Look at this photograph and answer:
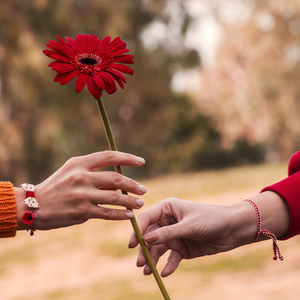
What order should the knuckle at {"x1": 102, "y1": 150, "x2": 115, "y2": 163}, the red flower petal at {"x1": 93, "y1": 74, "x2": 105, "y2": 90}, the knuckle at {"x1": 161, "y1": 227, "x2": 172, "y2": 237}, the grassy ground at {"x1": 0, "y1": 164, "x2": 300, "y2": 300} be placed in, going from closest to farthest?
the red flower petal at {"x1": 93, "y1": 74, "x2": 105, "y2": 90} < the knuckle at {"x1": 102, "y1": 150, "x2": 115, "y2": 163} < the knuckle at {"x1": 161, "y1": 227, "x2": 172, "y2": 237} < the grassy ground at {"x1": 0, "y1": 164, "x2": 300, "y2": 300}

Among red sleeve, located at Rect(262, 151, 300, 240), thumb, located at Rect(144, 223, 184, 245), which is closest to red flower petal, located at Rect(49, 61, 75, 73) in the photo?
thumb, located at Rect(144, 223, 184, 245)

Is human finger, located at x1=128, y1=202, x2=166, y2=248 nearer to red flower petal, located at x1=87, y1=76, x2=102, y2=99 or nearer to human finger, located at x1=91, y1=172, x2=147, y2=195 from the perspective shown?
human finger, located at x1=91, y1=172, x2=147, y2=195

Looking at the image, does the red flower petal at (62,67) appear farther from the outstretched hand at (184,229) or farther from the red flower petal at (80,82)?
the outstretched hand at (184,229)

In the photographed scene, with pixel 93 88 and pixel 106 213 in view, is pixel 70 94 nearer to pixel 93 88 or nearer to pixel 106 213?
pixel 106 213

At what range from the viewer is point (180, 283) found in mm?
4023

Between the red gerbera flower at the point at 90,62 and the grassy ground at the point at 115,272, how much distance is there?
3212 mm

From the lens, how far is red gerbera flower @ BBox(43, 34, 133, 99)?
2.52 feet

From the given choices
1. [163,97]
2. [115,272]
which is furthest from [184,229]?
[163,97]

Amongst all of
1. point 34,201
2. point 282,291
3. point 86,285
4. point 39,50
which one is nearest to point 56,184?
point 34,201

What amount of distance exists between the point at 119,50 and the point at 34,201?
43cm

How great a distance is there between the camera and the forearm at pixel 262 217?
1.17m

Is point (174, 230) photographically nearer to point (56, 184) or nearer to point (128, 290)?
point (56, 184)

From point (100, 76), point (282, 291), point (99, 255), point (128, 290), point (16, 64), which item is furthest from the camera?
point (16, 64)

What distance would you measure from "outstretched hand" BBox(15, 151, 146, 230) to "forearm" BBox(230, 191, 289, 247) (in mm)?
402
